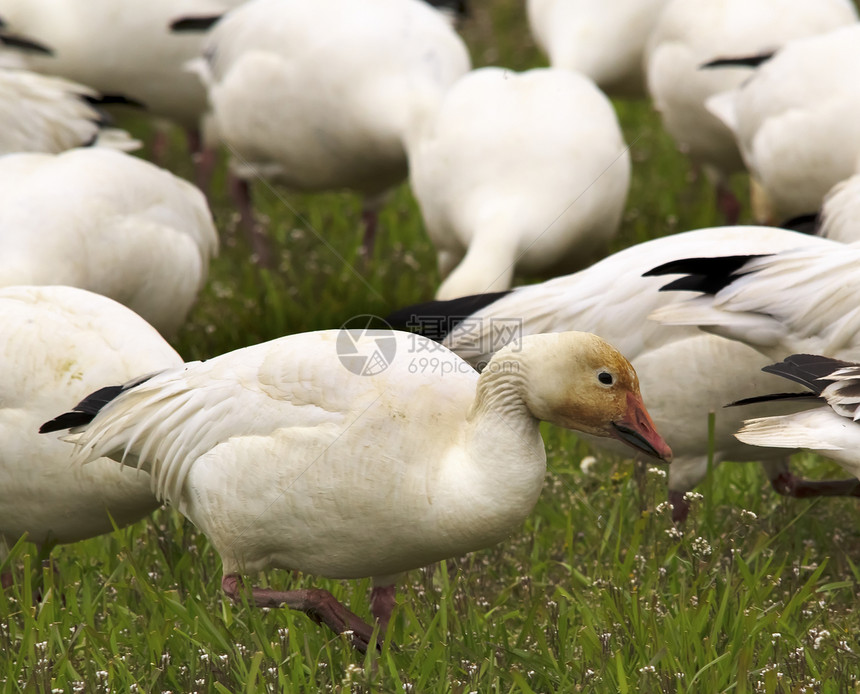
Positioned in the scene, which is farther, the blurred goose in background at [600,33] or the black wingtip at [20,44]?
the blurred goose in background at [600,33]

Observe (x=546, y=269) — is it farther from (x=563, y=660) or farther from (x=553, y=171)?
(x=563, y=660)

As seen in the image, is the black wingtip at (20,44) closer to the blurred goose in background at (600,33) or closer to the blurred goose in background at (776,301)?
the blurred goose in background at (600,33)

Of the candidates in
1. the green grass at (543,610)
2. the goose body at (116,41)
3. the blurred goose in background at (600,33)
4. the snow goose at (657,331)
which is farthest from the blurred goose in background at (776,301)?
the goose body at (116,41)

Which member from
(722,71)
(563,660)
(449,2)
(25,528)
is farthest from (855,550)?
(449,2)

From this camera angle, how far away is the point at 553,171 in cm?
538

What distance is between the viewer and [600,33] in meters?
7.55

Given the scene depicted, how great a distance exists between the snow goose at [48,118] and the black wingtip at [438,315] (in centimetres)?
265

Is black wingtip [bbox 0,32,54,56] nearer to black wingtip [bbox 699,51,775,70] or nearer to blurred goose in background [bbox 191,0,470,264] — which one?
blurred goose in background [bbox 191,0,470,264]

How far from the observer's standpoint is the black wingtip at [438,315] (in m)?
4.23

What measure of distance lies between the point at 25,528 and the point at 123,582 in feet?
1.13

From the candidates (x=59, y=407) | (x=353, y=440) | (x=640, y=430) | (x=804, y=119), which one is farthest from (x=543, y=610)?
→ (x=804, y=119)

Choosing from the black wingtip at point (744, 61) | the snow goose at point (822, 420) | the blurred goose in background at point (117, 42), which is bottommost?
the blurred goose in background at point (117, 42)

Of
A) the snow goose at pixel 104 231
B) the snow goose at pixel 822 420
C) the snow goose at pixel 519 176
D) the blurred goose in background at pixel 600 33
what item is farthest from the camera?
the blurred goose in background at pixel 600 33

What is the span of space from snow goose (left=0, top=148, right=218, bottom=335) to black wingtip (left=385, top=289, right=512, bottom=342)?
127 cm
